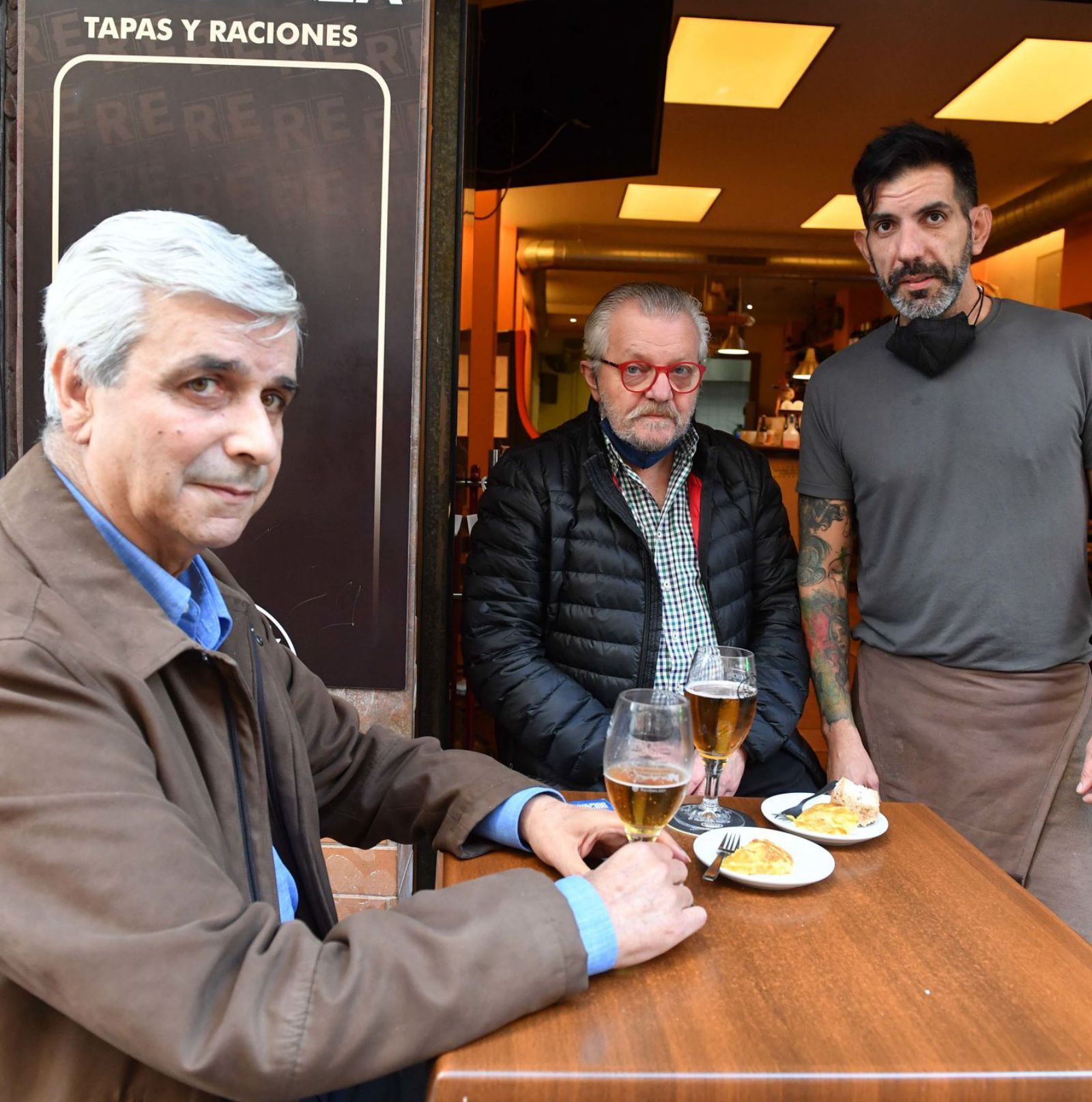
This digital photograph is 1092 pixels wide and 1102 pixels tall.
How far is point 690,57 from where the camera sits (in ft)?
17.6

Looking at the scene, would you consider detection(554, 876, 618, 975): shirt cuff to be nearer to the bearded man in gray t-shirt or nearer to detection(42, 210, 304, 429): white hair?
detection(42, 210, 304, 429): white hair

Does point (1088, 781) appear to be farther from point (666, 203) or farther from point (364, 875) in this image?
point (666, 203)

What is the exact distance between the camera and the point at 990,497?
2242 millimetres

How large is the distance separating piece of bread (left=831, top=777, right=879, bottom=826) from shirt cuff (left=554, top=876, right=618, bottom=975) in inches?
22.4

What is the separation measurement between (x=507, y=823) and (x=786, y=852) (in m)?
0.37

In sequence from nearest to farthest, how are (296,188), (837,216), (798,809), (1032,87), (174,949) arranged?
1. (174,949)
2. (798,809)
3. (296,188)
4. (1032,87)
5. (837,216)

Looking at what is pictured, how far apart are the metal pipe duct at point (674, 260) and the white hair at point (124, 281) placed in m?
9.13

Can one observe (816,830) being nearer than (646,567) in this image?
Yes

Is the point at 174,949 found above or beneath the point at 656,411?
beneath

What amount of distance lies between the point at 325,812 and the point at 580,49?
10.5ft

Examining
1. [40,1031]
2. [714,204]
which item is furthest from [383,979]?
[714,204]

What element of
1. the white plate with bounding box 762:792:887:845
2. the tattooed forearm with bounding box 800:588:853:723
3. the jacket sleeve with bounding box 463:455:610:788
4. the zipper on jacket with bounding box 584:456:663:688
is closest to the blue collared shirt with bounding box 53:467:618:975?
the white plate with bounding box 762:792:887:845

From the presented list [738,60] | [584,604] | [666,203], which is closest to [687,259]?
A: [666,203]

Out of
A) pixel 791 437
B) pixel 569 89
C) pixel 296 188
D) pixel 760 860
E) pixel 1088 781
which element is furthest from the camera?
pixel 791 437
